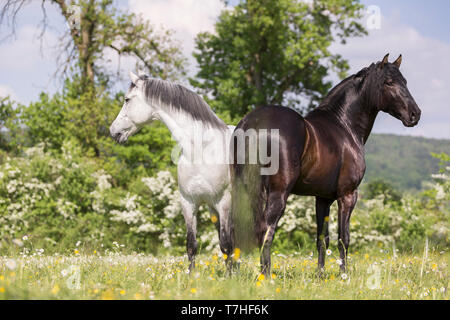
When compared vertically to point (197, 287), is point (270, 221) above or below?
above

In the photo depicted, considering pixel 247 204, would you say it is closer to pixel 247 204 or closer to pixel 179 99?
pixel 247 204

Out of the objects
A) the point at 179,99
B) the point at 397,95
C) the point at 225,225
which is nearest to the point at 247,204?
the point at 225,225

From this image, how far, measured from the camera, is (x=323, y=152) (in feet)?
16.4

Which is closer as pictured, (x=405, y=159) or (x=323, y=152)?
(x=323, y=152)

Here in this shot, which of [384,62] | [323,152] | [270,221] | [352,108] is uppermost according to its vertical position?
[384,62]

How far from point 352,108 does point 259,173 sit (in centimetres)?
183

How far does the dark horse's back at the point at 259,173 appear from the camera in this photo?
4633 millimetres

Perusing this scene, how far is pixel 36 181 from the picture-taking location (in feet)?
45.9

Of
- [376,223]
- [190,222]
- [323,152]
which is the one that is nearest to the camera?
[323,152]

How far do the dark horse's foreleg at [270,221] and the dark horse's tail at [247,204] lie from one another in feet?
0.23

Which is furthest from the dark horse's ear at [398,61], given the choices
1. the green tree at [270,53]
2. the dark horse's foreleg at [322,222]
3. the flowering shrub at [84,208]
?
the green tree at [270,53]

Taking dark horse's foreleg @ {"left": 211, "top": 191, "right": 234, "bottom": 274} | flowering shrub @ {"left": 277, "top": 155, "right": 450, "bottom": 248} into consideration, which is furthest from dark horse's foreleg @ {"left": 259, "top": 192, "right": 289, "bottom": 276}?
flowering shrub @ {"left": 277, "top": 155, "right": 450, "bottom": 248}

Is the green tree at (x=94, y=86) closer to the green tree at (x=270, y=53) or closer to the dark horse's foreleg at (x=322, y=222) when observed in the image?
the green tree at (x=270, y=53)
